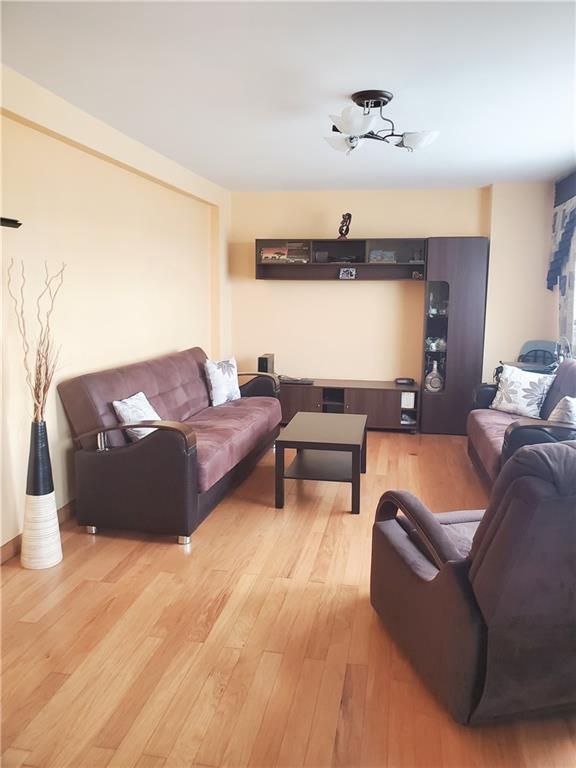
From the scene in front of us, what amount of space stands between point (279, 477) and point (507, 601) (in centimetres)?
222

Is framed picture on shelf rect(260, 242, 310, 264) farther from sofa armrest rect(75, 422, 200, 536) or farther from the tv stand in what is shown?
sofa armrest rect(75, 422, 200, 536)

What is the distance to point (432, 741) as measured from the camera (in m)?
1.86

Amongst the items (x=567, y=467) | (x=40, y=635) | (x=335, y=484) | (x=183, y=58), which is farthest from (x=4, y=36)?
(x=335, y=484)

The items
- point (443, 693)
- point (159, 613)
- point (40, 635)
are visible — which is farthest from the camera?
point (159, 613)

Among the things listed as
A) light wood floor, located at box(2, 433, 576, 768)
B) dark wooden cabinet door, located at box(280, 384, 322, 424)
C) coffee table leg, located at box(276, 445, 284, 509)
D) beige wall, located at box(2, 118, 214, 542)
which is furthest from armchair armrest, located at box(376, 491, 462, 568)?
dark wooden cabinet door, located at box(280, 384, 322, 424)

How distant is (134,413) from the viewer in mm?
3541

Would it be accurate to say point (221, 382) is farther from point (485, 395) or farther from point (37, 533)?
point (37, 533)

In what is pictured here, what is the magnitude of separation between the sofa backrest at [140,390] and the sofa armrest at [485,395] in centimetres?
226

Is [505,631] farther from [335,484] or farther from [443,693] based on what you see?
Answer: [335,484]

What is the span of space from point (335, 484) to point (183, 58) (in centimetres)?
290

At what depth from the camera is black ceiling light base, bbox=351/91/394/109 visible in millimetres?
3061

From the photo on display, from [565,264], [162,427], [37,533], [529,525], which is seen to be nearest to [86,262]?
[162,427]

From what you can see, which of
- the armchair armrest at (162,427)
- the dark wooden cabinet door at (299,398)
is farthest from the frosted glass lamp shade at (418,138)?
the dark wooden cabinet door at (299,398)

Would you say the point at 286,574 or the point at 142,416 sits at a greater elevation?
the point at 142,416
